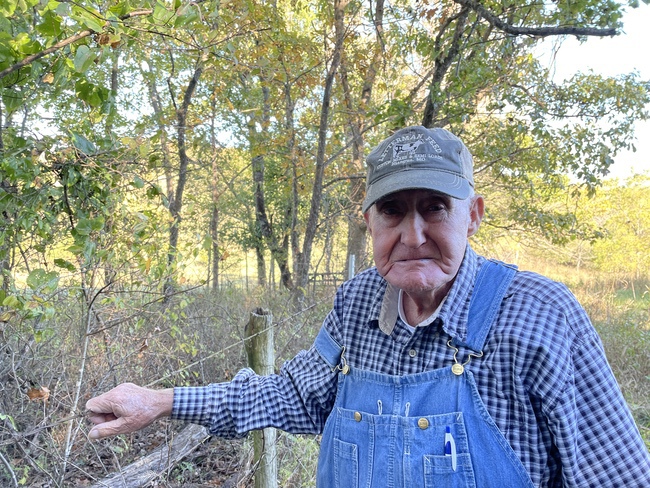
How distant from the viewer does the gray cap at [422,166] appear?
53.4 inches

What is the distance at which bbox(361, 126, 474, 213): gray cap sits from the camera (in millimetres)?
1356

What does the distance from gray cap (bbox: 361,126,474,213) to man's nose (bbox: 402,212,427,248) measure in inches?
4.1

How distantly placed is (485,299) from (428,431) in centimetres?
39

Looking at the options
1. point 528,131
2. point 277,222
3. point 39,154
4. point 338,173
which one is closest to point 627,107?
point 528,131

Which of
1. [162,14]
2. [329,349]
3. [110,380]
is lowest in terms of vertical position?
[110,380]

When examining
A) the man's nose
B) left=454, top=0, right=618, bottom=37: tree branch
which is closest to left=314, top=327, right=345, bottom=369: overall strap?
the man's nose

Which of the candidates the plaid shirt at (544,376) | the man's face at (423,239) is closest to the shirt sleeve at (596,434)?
the plaid shirt at (544,376)

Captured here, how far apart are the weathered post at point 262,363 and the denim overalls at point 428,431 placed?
1.22m

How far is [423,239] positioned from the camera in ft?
4.57

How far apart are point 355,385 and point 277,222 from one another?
1338 centimetres

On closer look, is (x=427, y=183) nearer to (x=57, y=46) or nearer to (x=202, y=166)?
(x=57, y=46)

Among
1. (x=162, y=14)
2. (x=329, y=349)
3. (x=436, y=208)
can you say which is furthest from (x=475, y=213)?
(x=162, y=14)

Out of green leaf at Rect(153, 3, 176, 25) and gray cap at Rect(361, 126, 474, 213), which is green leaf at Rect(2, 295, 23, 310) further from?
gray cap at Rect(361, 126, 474, 213)

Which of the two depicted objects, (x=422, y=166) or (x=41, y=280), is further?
(x=41, y=280)
